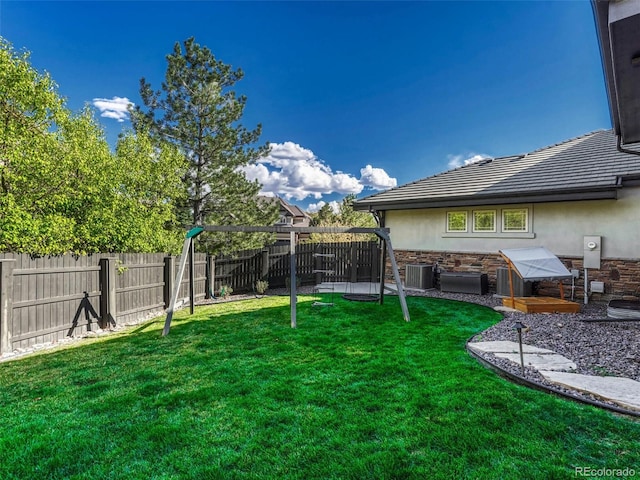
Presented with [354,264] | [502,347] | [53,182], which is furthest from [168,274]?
[502,347]

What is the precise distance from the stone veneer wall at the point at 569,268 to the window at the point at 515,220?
33.5 inches

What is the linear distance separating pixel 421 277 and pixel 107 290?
8.16 meters

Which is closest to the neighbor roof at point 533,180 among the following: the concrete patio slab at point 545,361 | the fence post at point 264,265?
the fence post at point 264,265

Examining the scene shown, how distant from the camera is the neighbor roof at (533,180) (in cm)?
804

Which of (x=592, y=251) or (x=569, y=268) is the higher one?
(x=592, y=251)

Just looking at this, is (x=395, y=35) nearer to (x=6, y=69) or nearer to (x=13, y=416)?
(x=6, y=69)

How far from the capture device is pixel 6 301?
15.7ft

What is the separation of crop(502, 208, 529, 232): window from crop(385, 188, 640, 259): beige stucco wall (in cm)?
15

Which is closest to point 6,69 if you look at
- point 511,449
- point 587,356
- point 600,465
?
point 511,449

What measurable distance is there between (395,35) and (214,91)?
22.5 ft

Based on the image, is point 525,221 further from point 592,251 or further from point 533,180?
point 592,251

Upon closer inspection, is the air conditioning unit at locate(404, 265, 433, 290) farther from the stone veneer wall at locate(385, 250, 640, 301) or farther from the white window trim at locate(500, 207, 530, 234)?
the white window trim at locate(500, 207, 530, 234)

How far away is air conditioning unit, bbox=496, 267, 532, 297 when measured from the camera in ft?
28.7

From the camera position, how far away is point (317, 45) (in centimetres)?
1341
